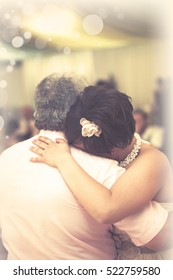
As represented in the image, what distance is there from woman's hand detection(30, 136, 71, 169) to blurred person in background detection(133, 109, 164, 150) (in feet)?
0.59

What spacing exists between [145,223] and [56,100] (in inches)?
11.7

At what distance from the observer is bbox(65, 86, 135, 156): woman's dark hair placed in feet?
2.46

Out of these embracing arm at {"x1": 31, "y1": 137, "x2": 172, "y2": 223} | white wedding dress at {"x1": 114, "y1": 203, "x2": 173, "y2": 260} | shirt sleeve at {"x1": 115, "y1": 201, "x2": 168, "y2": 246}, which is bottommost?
white wedding dress at {"x1": 114, "y1": 203, "x2": 173, "y2": 260}

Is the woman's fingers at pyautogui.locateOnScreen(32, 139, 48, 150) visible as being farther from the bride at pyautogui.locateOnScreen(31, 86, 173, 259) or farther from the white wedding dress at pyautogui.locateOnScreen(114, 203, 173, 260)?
the white wedding dress at pyautogui.locateOnScreen(114, 203, 173, 260)

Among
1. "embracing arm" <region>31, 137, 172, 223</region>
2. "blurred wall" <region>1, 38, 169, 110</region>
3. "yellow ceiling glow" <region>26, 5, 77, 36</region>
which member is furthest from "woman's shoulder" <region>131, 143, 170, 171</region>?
"yellow ceiling glow" <region>26, 5, 77, 36</region>

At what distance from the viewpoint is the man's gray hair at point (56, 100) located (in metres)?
0.77

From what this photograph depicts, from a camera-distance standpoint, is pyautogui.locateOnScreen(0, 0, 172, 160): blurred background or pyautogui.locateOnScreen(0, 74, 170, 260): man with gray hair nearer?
pyautogui.locateOnScreen(0, 74, 170, 260): man with gray hair

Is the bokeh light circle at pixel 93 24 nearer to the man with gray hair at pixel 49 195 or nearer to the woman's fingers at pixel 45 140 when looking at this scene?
the man with gray hair at pixel 49 195

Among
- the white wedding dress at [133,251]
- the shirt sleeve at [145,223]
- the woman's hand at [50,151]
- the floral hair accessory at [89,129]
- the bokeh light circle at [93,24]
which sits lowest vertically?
the white wedding dress at [133,251]

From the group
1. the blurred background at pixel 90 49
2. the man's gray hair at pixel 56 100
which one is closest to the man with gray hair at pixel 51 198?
the man's gray hair at pixel 56 100

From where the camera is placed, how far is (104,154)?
784 mm

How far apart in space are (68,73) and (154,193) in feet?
0.98

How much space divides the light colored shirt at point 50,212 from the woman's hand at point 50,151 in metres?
0.01

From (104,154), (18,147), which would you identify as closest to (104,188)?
(104,154)
